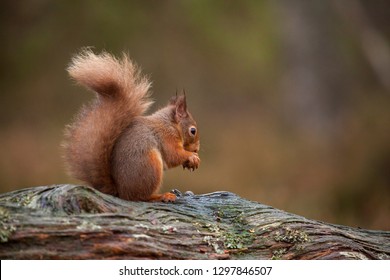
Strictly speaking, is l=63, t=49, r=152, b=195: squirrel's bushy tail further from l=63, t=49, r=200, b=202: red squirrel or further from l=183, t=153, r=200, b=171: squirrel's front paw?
l=183, t=153, r=200, b=171: squirrel's front paw

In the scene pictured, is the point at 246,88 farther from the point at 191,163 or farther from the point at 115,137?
the point at 115,137

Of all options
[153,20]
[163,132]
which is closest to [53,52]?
[153,20]

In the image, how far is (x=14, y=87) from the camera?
16.4 feet

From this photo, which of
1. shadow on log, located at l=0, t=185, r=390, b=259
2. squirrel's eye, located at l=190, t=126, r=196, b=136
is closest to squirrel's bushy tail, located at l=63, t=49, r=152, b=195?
shadow on log, located at l=0, t=185, r=390, b=259

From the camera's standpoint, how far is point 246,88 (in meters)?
5.75

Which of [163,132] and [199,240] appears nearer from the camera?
[199,240]

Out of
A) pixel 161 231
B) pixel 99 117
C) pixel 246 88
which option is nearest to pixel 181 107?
pixel 99 117

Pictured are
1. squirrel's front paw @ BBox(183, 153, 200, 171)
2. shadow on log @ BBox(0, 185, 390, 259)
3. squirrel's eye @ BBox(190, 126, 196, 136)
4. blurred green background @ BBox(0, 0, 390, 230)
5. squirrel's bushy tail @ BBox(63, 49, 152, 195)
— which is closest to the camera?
shadow on log @ BBox(0, 185, 390, 259)

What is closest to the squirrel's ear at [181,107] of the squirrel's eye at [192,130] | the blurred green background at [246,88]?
the squirrel's eye at [192,130]

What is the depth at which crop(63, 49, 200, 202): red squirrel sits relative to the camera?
79.4 inches

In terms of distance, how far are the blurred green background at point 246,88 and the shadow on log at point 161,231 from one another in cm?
194

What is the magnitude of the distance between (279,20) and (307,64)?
74 cm

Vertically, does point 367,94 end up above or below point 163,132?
above
